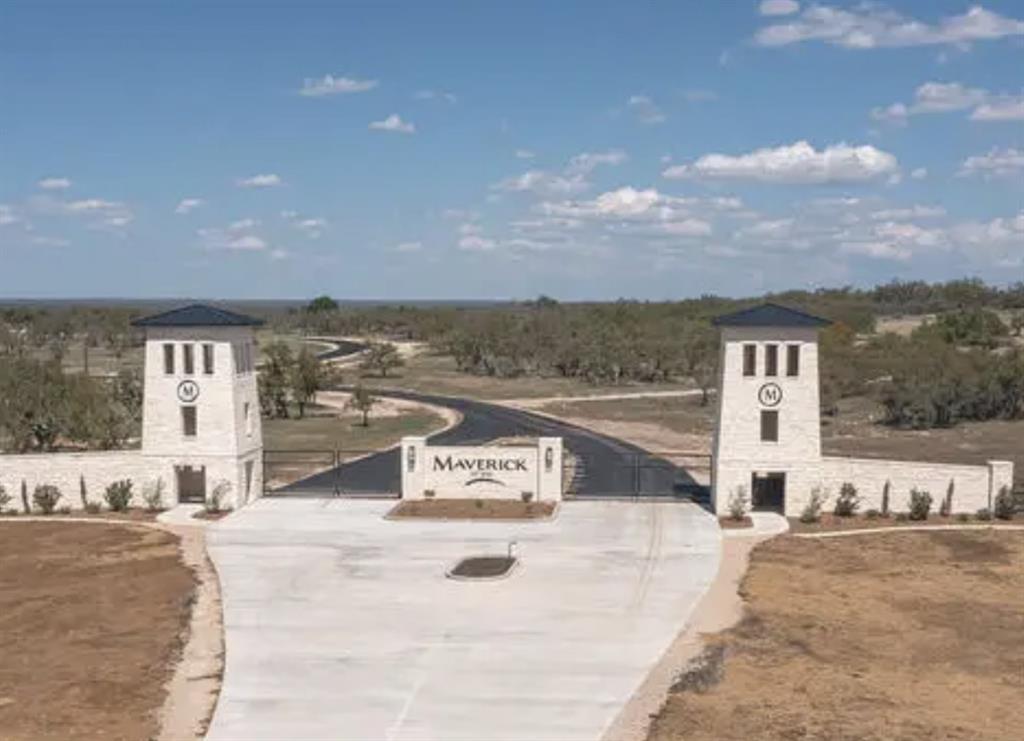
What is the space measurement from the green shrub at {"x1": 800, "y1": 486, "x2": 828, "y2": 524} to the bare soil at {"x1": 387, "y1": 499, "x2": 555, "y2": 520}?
9128mm

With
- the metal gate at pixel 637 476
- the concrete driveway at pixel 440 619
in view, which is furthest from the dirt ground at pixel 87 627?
the metal gate at pixel 637 476

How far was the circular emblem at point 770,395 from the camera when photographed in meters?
42.3

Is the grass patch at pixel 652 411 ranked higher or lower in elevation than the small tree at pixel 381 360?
lower

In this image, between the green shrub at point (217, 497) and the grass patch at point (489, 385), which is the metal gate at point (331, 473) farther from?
the grass patch at point (489, 385)

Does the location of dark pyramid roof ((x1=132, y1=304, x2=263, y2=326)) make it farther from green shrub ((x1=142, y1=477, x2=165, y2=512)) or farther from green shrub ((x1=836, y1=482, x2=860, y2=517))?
green shrub ((x1=836, y1=482, x2=860, y2=517))

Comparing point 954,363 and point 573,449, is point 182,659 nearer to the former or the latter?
point 573,449

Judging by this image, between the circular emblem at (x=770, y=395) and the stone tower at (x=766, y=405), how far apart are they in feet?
0.12

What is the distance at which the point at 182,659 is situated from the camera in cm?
2541

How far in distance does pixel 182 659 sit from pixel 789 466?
80.5ft

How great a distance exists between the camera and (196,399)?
43.5m

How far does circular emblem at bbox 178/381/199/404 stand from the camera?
43.5 metres

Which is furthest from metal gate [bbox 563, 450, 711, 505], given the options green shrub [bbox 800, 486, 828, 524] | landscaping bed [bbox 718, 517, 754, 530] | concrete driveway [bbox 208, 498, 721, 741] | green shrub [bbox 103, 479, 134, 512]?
green shrub [bbox 103, 479, 134, 512]

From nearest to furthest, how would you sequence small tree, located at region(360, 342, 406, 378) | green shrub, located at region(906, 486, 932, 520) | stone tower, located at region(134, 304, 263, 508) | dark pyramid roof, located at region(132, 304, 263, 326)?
green shrub, located at region(906, 486, 932, 520), dark pyramid roof, located at region(132, 304, 263, 326), stone tower, located at region(134, 304, 263, 508), small tree, located at region(360, 342, 406, 378)

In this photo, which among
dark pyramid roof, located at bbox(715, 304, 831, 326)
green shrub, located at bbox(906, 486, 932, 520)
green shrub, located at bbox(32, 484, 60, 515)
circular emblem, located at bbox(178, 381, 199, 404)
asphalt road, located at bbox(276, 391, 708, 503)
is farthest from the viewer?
asphalt road, located at bbox(276, 391, 708, 503)
